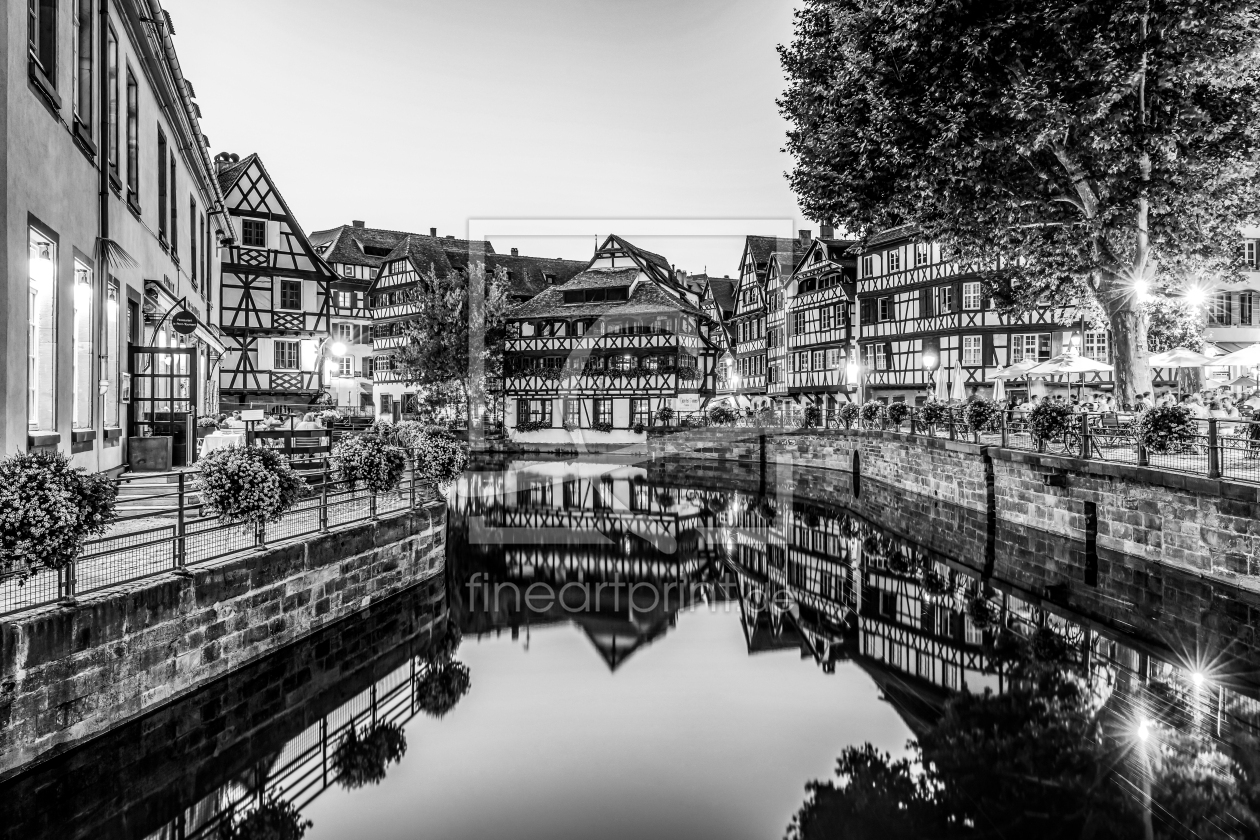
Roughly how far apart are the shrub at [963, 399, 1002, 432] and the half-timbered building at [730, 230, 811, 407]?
29065mm

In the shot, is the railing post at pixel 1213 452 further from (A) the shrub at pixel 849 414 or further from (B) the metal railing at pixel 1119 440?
(A) the shrub at pixel 849 414

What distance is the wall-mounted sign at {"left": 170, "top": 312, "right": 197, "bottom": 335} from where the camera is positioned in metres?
16.9

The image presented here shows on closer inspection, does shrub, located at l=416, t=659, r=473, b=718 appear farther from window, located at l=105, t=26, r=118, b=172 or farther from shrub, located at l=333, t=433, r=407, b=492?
window, located at l=105, t=26, r=118, b=172

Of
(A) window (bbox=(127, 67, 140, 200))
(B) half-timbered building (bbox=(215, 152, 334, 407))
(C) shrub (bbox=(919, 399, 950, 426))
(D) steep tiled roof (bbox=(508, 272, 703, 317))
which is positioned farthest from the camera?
(D) steep tiled roof (bbox=(508, 272, 703, 317))

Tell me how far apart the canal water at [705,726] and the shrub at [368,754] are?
36mm

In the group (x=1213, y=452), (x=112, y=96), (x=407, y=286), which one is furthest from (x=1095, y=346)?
(x=407, y=286)

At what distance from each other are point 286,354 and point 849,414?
2498 centimetres

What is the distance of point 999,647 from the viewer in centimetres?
1225

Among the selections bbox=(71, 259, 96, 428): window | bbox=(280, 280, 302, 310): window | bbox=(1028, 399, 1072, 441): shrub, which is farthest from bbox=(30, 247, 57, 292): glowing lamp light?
bbox=(280, 280, 302, 310): window

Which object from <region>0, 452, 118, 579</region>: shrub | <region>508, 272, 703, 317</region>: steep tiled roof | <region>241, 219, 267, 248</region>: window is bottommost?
<region>0, 452, 118, 579</region>: shrub

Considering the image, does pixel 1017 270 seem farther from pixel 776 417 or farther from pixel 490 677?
pixel 776 417

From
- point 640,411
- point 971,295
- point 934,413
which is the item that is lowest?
point 934,413

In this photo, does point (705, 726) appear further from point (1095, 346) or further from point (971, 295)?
point (971, 295)

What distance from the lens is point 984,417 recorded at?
23.5m
